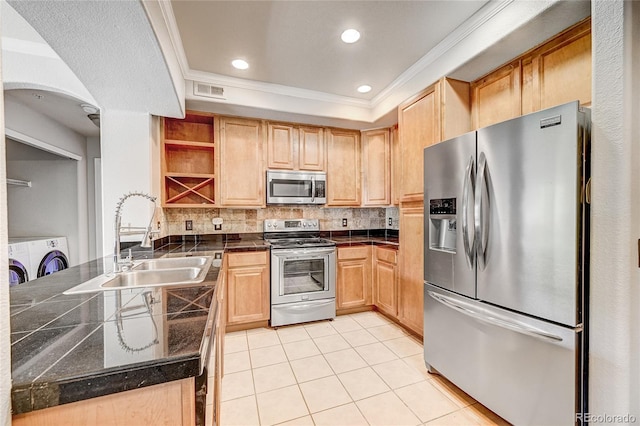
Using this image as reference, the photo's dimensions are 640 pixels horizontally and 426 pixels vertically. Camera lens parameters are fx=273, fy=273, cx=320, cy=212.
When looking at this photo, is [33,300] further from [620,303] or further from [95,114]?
[95,114]

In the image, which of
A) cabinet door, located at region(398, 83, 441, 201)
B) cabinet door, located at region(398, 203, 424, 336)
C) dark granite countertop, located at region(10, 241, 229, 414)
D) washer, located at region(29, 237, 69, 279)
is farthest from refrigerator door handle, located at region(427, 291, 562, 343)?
washer, located at region(29, 237, 69, 279)

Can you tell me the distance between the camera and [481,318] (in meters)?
1.63

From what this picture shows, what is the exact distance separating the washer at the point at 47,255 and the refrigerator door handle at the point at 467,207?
4696 mm

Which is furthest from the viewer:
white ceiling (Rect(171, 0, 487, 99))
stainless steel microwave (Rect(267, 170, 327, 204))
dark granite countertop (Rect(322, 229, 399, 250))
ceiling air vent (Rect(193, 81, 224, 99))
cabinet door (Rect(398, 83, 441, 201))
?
dark granite countertop (Rect(322, 229, 399, 250))

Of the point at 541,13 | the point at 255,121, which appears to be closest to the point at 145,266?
the point at 255,121

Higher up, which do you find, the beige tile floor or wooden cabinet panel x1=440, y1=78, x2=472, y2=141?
wooden cabinet panel x1=440, y1=78, x2=472, y2=141

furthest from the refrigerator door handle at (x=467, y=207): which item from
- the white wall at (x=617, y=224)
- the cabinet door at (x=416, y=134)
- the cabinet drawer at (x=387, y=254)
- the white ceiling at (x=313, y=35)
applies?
the cabinet drawer at (x=387, y=254)

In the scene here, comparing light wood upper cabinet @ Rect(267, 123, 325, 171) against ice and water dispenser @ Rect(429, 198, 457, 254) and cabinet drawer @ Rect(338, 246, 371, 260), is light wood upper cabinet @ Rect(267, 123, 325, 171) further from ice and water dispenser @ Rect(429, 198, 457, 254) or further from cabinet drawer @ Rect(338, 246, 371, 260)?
ice and water dispenser @ Rect(429, 198, 457, 254)

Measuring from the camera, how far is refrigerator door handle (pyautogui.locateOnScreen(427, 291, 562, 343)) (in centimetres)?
133

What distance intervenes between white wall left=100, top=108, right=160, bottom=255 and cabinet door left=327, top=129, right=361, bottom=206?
6.45ft

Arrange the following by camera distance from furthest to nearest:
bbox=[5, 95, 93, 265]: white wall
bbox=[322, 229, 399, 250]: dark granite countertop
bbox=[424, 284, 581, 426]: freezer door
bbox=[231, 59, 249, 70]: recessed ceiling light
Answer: bbox=[5, 95, 93, 265]: white wall < bbox=[322, 229, 399, 250]: dark granite countertop < bbox=[231, 59, 249, 70]: recessed ceiling light < bbox=[424, 284, 581, 426]: freezer door

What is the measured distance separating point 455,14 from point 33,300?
2.80 metres

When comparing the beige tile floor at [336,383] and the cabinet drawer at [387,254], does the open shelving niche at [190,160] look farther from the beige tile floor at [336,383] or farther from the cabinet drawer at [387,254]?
the cabinet drawer at [387,254]

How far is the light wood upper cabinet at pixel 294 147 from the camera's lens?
323 cm
